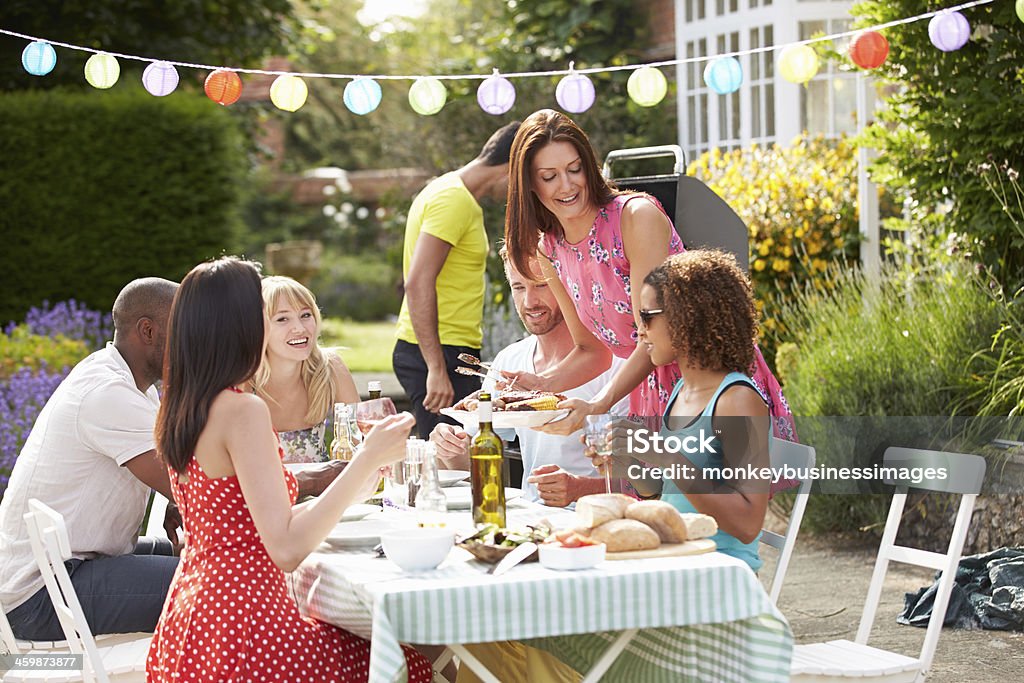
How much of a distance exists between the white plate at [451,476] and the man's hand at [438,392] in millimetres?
1270

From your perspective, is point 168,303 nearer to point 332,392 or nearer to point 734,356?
point 332,392

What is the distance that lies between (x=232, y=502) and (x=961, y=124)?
15.3ft

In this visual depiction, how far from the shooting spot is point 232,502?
9.01 ft

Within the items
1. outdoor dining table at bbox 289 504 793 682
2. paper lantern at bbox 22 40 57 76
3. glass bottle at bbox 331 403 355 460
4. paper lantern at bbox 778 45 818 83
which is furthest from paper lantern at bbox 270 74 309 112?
outdoor dining table at bbox 289 504 793 682

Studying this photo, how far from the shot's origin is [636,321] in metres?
3.75

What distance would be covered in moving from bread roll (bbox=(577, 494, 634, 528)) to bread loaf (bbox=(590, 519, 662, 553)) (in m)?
0.04

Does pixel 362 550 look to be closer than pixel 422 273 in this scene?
Yes

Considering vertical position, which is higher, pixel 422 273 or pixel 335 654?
pixel 422 273

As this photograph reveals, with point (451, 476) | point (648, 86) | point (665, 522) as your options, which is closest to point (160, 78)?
point (648, 86)

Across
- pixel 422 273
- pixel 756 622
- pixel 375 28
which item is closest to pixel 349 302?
pixel 375 28

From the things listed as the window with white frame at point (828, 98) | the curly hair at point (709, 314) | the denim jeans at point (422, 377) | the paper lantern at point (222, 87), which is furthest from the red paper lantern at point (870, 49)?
the window with white frame at point (828, 98)

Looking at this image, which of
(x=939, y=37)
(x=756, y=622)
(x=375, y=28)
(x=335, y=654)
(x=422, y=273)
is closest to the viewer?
(x=756, y=622)

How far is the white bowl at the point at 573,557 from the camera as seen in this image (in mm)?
2479

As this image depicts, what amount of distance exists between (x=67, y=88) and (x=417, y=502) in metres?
9.39
